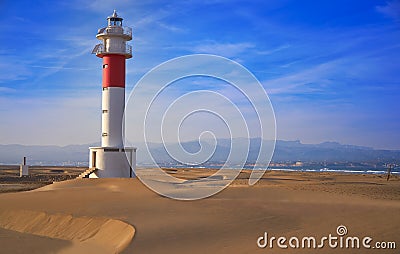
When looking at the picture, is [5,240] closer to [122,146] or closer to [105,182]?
[105,182]

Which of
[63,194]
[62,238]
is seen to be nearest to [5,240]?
[62,238]

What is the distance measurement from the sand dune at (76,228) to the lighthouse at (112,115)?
1408 cm

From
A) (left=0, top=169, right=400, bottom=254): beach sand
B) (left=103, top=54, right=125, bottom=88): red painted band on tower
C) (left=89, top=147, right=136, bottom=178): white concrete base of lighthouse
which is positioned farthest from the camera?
(left=103, top=54, right=125, bottom=88): red painted band on tower

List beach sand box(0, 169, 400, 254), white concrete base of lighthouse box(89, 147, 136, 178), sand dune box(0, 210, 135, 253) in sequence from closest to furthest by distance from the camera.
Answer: beach sand box(0, 169, 400, 254)
sand dune box(0, 210, 135, 253)
white concrete base of lighthouse box(89, 147, 136, 178)

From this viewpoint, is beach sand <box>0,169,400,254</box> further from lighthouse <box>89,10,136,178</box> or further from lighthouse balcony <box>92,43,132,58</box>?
lighthouse balcony <box>92,43,132,58</box>

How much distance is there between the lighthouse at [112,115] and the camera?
104 ft

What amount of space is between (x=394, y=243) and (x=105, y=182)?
19.2 meters

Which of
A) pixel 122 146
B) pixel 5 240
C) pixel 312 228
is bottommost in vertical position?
pixel 5 240

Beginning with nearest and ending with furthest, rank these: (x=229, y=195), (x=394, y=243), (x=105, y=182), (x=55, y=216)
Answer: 1. (x=394, y=243)
2. (x=55, y=216)
3. (x=229, y=195)
4. (x=105, y=182)

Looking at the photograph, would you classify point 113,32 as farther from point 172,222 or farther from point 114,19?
point 172,222

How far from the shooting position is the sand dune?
1291 centimetres

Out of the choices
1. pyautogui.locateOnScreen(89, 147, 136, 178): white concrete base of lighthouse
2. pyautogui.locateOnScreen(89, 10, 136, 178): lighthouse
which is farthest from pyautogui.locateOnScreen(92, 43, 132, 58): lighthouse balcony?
pyautogui.locateOnScreen(89, 147, 136, 178): white concrete base of lighthouse

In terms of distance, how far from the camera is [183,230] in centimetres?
1256

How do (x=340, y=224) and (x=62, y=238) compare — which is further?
(x=62, y=238)
